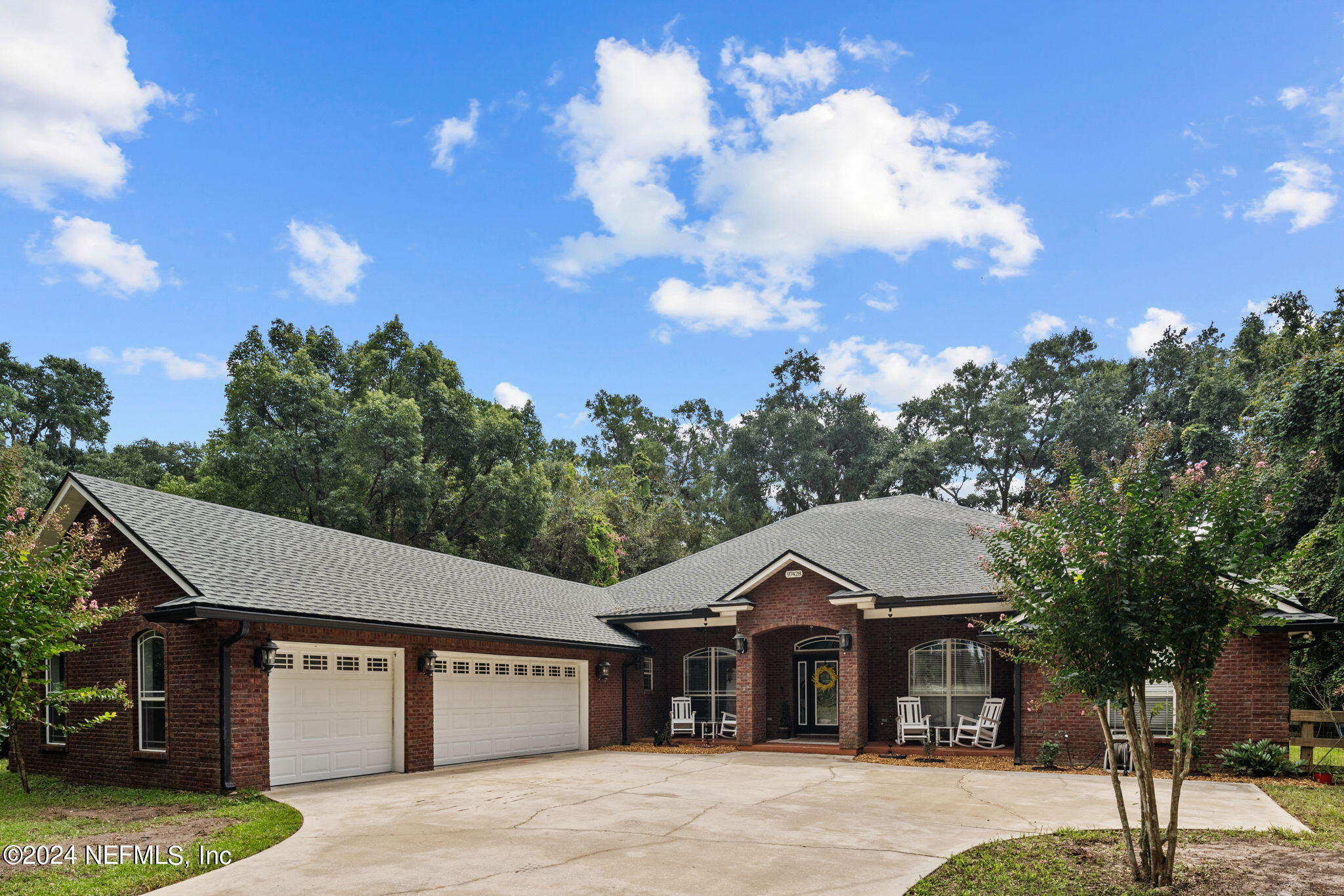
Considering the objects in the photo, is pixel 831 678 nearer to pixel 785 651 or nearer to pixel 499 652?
pixel 785 651

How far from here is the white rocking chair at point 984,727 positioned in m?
16.9

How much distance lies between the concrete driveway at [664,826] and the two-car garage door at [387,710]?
21.3 inches

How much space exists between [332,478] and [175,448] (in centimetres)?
2118

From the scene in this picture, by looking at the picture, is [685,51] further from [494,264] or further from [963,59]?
[494,264]

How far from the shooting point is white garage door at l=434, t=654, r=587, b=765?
50.6 feet

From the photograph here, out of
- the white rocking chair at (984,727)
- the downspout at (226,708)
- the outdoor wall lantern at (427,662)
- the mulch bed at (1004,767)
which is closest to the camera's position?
the downspout at (226,708)

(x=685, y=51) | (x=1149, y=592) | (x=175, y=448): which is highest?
(x=685, y=51)

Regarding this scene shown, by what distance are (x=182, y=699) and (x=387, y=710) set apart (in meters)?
3.23

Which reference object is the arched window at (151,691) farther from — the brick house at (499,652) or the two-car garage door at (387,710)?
the two-car garage door at (387,710)

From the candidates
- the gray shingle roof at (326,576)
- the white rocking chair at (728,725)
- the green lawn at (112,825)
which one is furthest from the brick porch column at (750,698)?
the green lawn at (112,825)

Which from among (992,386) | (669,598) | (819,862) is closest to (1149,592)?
(819,862)

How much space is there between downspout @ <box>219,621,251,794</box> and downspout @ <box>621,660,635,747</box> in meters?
9.71

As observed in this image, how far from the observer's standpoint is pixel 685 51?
1546 centimetres

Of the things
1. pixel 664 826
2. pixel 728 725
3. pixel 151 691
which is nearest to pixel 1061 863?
pixel 664 826
